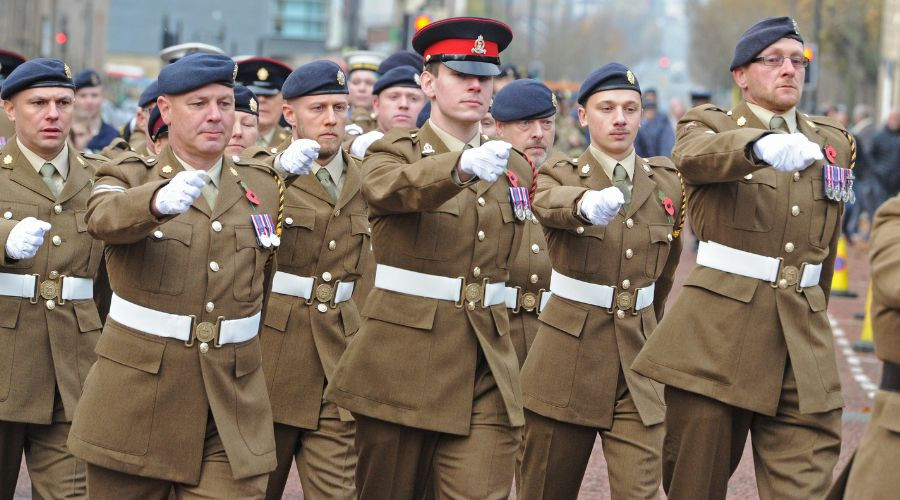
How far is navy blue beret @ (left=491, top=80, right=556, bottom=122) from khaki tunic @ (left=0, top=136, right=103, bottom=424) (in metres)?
2.27

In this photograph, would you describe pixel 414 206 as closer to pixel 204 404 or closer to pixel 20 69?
pixel 204 404

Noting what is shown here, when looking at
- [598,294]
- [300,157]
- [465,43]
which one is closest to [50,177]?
[300,157]

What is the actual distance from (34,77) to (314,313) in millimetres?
1599

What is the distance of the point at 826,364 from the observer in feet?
23.5

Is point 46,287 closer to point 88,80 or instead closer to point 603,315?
point 603,315

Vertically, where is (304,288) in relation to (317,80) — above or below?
below

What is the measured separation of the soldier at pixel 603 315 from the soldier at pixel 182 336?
65.0 inches

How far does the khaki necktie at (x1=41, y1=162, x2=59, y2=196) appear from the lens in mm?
7430

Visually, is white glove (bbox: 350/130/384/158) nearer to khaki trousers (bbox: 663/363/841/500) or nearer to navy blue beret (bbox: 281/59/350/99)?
navy blue beret (bbox: 281/59/350/99)

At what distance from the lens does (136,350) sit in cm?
602

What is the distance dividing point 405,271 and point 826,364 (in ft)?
6.13

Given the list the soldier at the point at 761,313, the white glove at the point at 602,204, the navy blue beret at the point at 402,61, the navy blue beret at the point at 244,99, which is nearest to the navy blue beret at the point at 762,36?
the soldier at the point at 761,313

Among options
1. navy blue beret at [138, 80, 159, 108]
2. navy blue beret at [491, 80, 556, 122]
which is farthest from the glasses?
navy blue beret at [138, 80, 159, 108]

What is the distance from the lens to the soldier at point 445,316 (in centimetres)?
656
